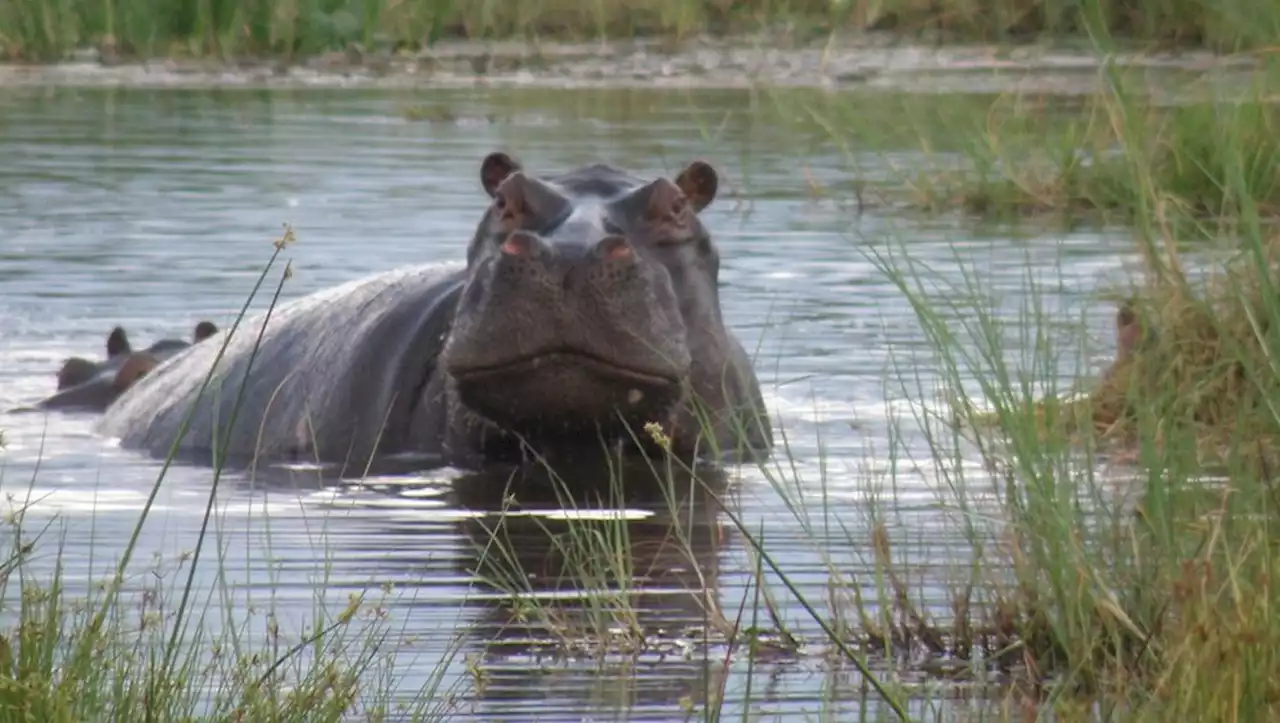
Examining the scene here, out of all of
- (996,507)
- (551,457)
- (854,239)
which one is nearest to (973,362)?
(996,507)

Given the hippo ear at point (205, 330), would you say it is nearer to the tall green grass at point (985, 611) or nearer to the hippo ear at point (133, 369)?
the hippo ear at point (133, 369)

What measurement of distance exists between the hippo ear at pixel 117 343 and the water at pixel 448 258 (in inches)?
8.9

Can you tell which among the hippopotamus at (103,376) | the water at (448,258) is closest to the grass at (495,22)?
the water at (448,258)

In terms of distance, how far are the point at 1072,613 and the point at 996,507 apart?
0.76m

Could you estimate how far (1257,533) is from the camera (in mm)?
3641

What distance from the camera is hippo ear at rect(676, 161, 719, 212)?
618 cm

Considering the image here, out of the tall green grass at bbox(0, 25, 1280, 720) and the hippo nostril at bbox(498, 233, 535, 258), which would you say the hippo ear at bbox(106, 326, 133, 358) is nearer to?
the hippo nostril at bbox(498, 233, 535, 258)

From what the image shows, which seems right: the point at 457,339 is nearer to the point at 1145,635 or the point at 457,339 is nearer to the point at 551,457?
the point at 551,457

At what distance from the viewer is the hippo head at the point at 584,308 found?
5430 millimetres

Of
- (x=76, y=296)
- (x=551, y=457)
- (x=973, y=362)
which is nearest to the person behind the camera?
(x=973, y=362)

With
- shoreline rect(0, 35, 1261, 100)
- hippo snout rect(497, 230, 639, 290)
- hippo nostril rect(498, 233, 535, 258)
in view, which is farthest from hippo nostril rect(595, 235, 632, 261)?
shoreline rect(0, 35, 1261, 100)

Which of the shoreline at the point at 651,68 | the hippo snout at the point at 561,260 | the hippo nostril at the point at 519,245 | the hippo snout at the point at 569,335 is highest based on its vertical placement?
the hippo nostril at the point at 519,245

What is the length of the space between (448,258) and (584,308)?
4.53m

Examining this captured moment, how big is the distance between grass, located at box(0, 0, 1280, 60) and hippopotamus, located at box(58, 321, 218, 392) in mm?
9702
